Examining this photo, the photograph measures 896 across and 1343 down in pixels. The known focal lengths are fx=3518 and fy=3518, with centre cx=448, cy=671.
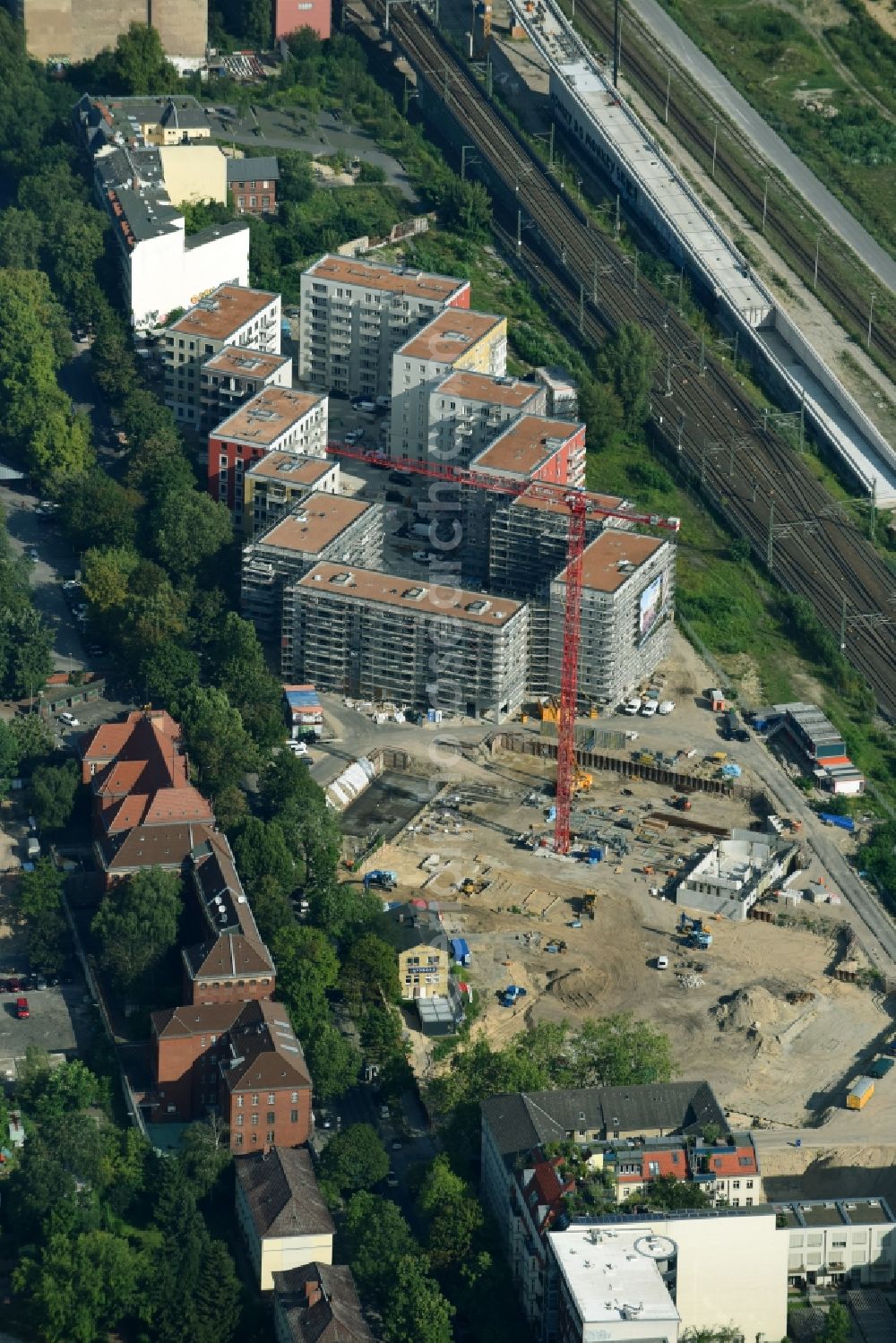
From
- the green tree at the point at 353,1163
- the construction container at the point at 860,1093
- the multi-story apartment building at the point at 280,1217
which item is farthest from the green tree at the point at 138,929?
the construction container at the point at 860,1093

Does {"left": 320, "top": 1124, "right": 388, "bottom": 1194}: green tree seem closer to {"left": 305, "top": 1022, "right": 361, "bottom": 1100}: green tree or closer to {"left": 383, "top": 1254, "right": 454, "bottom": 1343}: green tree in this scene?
{"left": 305, "top": 1022, "right": 361, "bottom": 1100}: green tree

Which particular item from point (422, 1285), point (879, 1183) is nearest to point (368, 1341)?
point (422, 1285)

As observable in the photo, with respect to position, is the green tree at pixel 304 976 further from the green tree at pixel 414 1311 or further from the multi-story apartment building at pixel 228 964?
the green tree at pixel 414 1311

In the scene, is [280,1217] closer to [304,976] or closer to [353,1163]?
[353,1163]

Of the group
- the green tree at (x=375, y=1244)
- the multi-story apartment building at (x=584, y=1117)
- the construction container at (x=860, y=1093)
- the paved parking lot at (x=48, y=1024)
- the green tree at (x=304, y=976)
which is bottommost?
the paved parking lot at (x=48, y=1024)

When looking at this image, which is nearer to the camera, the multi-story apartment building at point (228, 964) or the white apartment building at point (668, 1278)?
the white apartment building at point (668, 1278)

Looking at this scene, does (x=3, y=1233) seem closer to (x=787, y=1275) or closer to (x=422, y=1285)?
(x=422, y=1285)

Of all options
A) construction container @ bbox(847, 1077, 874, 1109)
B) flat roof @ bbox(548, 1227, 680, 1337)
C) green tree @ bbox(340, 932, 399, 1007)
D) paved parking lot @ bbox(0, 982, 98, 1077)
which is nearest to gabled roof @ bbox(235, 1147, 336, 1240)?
flat roof @ bbox(548, 1227, 680, 1337)
